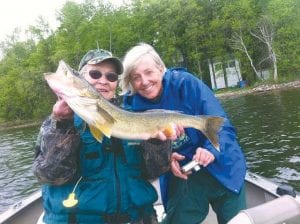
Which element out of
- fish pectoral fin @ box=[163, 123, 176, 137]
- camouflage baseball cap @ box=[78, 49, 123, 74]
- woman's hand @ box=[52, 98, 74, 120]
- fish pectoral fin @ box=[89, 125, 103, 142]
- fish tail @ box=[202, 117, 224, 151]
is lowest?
fish tail @ box=[202, 117, 224, 151]

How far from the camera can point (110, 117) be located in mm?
3365

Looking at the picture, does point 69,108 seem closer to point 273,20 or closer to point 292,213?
point 292,213

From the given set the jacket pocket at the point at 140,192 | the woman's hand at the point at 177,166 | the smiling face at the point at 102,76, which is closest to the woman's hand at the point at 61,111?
the smiling face at the point at 102,76

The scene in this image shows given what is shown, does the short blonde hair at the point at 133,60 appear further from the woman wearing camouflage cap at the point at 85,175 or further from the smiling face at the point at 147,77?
the woman wearing camouflage cap at the point at 85,175

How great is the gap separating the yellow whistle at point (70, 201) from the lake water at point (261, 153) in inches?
282

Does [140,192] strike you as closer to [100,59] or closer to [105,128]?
[105,128]

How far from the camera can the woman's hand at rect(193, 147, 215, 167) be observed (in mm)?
3885

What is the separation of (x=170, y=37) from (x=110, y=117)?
49541mm

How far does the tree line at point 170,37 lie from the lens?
1805 inches

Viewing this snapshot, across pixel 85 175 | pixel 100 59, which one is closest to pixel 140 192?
pixel 85 175

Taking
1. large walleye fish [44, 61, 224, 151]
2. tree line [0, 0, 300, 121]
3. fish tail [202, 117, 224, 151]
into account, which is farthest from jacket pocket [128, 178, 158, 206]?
tree line [0, 0, 300, 121]

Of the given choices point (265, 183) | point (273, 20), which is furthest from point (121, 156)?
point (273, 20)

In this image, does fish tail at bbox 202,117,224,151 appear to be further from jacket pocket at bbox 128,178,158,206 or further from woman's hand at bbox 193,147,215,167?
jacket pocket at bbox 128,178,158,206

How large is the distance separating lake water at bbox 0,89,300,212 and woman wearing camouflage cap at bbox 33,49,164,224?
267 inches
